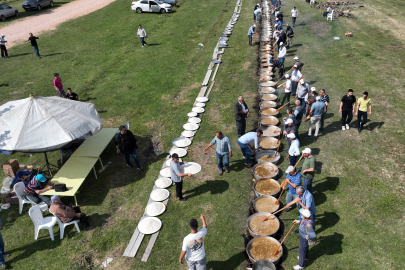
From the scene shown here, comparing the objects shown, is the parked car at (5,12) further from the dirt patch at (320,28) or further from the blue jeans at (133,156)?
the dirt patch at (320,28)

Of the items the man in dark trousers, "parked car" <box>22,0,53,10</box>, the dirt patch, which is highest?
"parked car" <box>22,0,53,10</box>

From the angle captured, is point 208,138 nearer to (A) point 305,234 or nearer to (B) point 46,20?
(A) point 305,234

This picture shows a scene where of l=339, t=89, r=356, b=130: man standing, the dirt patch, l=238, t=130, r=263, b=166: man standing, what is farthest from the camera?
the dirt patch

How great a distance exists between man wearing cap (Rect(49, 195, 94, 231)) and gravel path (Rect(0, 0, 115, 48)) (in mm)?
22044

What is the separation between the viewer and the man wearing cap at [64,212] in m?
8.38

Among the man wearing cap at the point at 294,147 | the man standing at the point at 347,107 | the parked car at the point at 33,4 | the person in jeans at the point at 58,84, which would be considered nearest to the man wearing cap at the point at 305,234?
the man wearing cap at the point at 294,147

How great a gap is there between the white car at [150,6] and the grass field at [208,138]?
4.70 m

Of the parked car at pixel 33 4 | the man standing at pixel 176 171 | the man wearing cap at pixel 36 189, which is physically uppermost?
the parked car at pixel 33 4

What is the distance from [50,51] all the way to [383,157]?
24.7 metres

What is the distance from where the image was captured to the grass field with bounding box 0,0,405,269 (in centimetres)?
812

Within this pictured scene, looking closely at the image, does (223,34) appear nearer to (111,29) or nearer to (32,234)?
(111,29)

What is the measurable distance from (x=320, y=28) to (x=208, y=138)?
2002cm

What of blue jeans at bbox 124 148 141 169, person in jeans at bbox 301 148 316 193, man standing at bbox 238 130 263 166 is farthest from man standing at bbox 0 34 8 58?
person in jeans at bbox 301 148 316 193

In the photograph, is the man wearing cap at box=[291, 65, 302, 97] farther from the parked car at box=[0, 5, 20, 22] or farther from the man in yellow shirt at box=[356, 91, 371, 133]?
the parked car at box=[0, 5, 20, 22]
